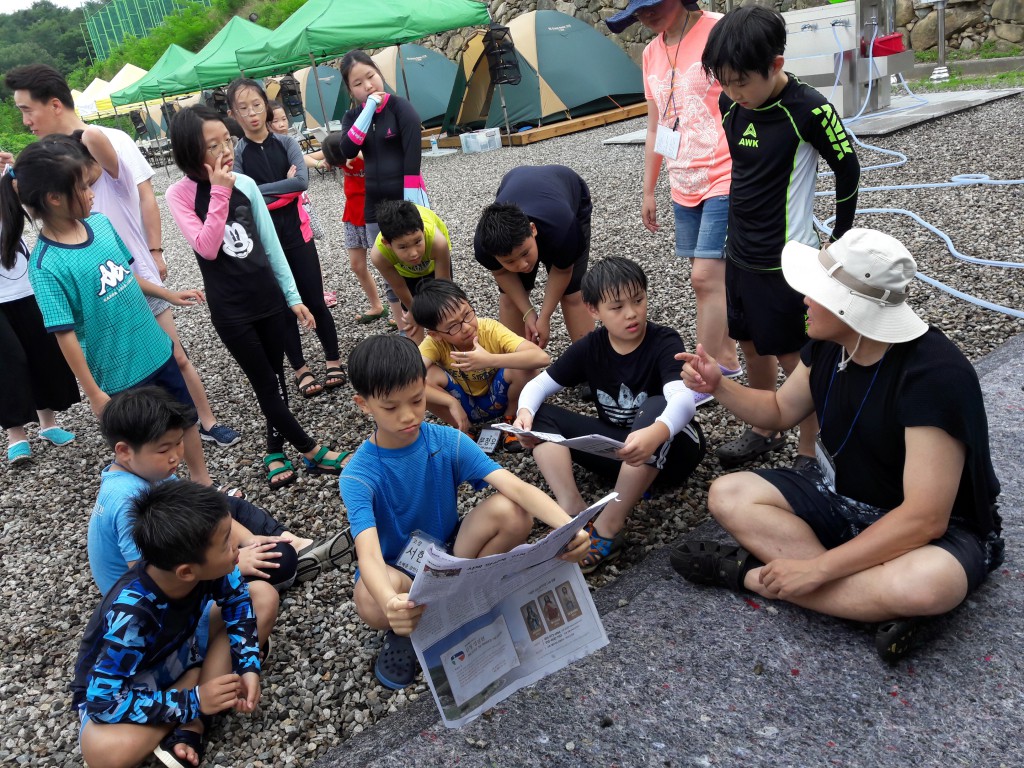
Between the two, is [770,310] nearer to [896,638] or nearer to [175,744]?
[896,638]

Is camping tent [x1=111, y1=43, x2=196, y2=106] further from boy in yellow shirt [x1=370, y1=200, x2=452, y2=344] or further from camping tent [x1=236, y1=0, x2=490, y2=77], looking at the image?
boy in yellow shirt [x1=370, y1=200, x2=452, y2=344]

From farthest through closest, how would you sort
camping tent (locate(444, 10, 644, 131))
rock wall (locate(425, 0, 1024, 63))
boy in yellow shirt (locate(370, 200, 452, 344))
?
camping tent (locate(444, 10, 644, 131))
rock wall (locate(425, 0, 1024, 63))
boy in yellow shirt (locate(370, 200, 452, 344))

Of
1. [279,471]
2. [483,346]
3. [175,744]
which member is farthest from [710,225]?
[175,744]

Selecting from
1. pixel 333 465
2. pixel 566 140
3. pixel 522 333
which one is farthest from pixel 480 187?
pixel 333 465

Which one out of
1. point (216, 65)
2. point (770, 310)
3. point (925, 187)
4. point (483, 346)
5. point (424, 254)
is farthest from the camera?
point (216, 65)

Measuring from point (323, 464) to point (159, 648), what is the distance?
1472mm

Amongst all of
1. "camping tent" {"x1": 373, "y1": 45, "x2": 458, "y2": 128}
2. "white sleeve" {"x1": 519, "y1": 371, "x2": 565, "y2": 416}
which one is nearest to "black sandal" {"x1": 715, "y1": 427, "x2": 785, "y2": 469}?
"white sleeve" {"x1": 519, "y1": 371, "x2": 565, "y2": 416}

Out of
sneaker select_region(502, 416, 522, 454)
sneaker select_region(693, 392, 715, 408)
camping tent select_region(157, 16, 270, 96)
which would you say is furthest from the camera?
camping tent select_region(157, 16, 270, 96)

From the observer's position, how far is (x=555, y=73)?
1284 cm

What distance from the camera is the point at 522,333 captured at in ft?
12.7

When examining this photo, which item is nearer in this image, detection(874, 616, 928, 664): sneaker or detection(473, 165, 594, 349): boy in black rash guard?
detection(874, 616, 928, 664): sneaker

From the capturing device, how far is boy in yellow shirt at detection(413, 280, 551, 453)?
301cm

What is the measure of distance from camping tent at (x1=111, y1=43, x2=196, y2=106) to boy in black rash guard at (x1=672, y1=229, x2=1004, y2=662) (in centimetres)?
1808

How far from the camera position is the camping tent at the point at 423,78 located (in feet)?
51.6
